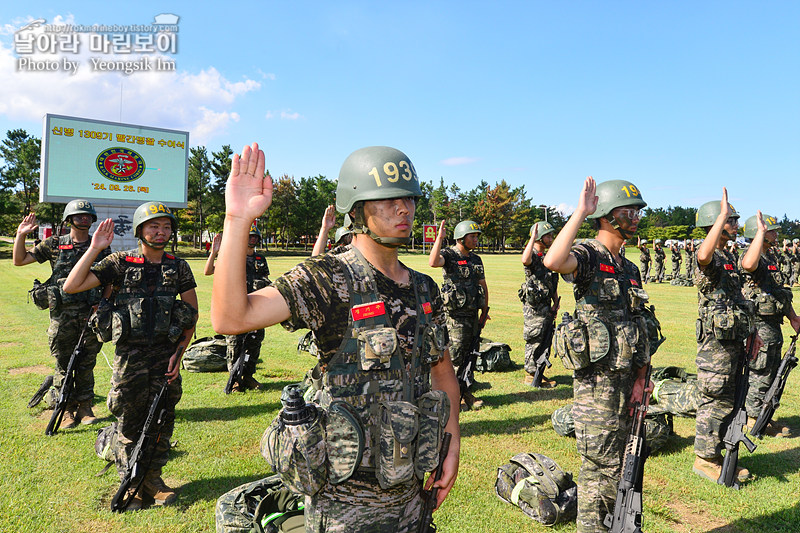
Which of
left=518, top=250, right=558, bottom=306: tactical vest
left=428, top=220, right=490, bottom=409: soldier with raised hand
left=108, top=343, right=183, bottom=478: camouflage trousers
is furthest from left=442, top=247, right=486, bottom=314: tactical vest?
left=108, top=343, right=183, bottom=478: camouflage trousers

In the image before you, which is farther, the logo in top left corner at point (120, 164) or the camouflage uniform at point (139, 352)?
the logo in top left corner at point (120, 164)

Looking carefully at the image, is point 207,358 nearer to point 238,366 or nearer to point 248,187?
point 238,366

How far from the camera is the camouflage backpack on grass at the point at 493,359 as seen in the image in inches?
375

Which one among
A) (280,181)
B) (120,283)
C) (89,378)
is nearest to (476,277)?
(120,283)

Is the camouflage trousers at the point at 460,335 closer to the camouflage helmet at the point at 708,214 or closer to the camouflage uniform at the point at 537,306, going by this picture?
the camouflage uniform at the point at 537,306

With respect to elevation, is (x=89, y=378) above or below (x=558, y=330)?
below

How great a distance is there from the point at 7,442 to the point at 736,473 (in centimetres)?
876

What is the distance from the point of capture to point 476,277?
7.79 meters

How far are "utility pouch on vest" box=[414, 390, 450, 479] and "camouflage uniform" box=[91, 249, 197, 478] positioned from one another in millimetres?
3377

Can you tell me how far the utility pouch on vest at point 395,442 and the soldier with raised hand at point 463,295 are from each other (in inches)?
210

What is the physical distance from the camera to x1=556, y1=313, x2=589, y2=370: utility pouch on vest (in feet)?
12.9

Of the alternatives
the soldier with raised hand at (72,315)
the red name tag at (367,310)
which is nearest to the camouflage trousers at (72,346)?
the soldier with raised hand at (72,315)

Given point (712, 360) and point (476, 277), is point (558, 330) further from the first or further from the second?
point (476, 277)

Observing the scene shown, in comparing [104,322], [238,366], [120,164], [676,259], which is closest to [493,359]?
[238,366]
